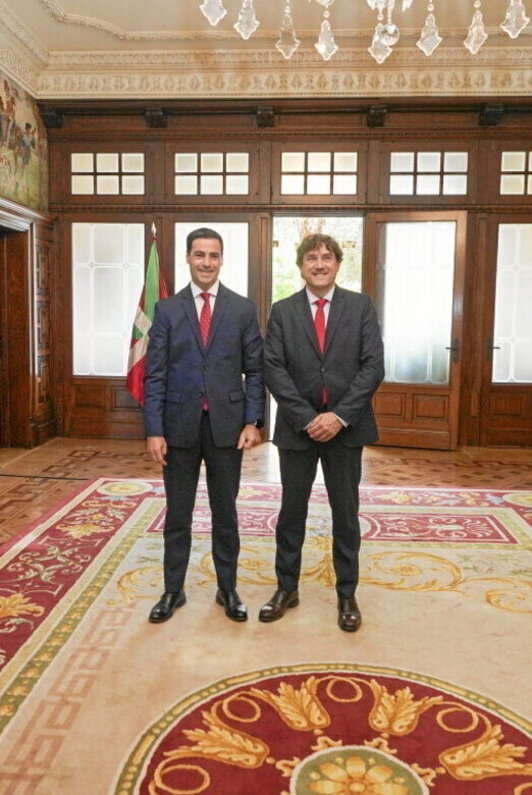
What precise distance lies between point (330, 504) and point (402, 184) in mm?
4891

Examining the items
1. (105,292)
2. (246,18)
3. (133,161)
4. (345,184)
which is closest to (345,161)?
(345,184)

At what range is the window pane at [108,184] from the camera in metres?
7.15

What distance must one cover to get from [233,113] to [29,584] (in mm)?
5260

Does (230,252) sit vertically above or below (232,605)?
above

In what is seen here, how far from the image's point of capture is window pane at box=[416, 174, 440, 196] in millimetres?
6902

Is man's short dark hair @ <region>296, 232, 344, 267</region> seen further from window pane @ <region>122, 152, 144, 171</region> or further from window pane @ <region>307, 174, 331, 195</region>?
window pane @ <region>122, 152, 144, 171</region>

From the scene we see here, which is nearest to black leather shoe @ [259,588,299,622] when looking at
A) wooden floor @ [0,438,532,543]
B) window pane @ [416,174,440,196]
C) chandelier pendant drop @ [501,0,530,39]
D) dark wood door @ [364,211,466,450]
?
wooden floor @ [0,438,532,543]

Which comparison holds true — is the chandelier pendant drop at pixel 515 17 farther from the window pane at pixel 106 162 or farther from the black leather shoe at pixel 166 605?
the window pane at pixel 106 162

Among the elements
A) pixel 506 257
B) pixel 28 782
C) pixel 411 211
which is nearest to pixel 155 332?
pixel 28 782

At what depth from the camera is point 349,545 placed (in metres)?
2.90

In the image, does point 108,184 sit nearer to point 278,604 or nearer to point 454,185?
point 454,185

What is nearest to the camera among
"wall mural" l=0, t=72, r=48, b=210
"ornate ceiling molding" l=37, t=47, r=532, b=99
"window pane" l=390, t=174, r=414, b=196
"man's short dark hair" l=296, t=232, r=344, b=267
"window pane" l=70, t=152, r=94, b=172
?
"man's short dark hair" l=296, t=232, r=344, b=267

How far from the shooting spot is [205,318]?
2932mm

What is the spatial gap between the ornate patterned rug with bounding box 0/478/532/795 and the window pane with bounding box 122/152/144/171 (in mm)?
4363
